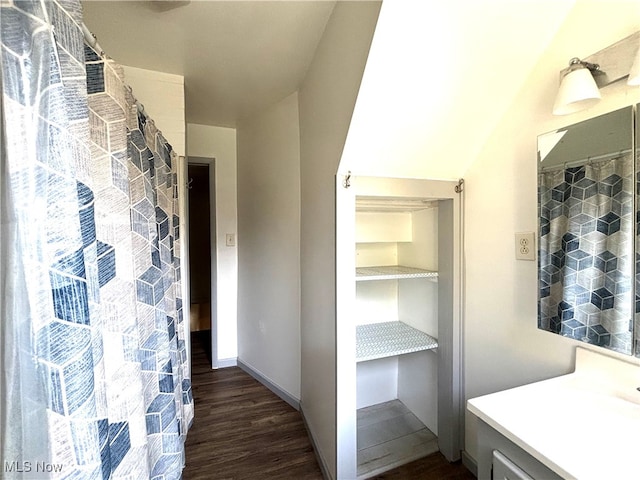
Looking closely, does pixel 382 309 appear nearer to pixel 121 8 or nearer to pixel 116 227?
pixel 116 227

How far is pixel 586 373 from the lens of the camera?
1020mm

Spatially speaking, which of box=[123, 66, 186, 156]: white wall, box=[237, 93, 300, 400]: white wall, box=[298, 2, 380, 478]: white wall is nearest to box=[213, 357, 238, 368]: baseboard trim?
box=[237, 93, 300, 400]: white wall

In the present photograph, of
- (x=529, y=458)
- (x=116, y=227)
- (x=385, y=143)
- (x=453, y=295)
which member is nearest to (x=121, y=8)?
(x=116, y=227)

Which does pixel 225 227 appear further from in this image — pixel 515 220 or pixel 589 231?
pixel 589 231

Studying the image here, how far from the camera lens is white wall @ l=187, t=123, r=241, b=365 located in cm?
278

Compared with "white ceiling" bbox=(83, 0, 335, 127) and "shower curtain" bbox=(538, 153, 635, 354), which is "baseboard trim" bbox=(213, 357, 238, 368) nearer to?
"white ceiling" bbox=(83, 0, 335, 127)

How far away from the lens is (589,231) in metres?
1.03

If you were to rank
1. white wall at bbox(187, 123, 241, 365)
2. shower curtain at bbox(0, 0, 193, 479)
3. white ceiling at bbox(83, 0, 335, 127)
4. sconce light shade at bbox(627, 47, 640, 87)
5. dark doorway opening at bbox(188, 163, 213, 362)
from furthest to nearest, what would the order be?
dark doorway opening at bbox(188, 163, 213, 362) < white wall at bbox(187, 123, 241, 365) < white ceiling at bbox(83, 0, 335, 127) < sconce light shade at bbox(627, 47, 640, 87) < shower curtain at bbox(0, 0, 193, 479)

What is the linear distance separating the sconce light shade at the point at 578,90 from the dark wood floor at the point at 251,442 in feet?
5.92

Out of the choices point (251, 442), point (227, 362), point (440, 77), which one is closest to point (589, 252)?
point (440, 77)

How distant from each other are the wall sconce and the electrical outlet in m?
0.49

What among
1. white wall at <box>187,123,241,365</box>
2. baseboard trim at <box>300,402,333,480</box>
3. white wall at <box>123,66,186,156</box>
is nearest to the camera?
baseboard trim at <box>300,402,333,480</box>

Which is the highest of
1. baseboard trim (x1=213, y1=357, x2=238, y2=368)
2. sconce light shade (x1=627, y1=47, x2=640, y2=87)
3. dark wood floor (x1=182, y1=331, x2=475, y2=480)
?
sconce light shade (x1=627, y1=47, x2=640, y2=87)

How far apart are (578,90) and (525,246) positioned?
23.7 inches
